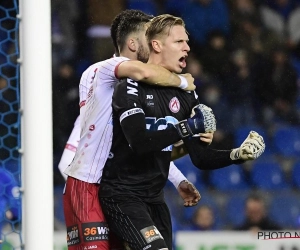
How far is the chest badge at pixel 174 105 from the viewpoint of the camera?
335 cm

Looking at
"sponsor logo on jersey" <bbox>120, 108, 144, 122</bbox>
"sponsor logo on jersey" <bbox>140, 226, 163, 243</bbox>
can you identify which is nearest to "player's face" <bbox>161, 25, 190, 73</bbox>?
"sponsor logo on jersey" <bbox>120, 108, 144, 122</bbox>

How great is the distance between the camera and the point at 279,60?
6.56 m

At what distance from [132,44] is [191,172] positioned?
256 centimetres

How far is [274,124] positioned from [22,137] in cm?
408

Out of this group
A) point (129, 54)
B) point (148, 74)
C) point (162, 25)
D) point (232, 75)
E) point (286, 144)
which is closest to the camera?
point (148, 74)

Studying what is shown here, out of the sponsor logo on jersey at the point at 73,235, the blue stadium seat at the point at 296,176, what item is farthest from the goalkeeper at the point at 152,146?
the blue stadium seat at the point at 296,176

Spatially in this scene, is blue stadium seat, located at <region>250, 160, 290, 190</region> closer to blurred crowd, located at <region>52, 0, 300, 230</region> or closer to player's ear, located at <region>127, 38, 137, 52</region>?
blurred crowd, located at <region>52, 0, 300, 230</region>

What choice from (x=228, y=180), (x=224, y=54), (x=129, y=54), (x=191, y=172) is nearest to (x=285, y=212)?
(x=228, y=180)

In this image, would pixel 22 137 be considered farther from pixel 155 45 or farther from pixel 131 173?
pixel 155 45

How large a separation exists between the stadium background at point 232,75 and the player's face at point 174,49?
2816mm

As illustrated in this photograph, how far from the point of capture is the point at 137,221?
124 inches

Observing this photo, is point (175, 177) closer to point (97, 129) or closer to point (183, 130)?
point (97, 129)

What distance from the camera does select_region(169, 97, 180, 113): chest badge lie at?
335cm

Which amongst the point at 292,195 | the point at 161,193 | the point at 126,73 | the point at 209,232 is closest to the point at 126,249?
the point at 161,193
